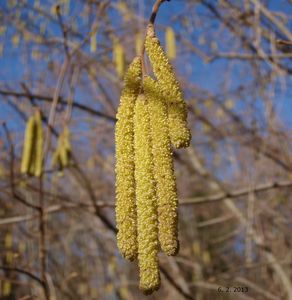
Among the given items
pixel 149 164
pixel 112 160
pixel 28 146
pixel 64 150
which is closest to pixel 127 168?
pixel 149 164

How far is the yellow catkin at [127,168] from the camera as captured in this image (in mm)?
702

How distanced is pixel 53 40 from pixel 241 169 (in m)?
2.66

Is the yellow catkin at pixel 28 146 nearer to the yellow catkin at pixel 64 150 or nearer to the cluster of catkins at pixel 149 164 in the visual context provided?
the yellow catkin at pixel 64 150

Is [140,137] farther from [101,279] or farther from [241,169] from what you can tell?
[101,279]

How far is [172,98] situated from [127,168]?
0.45 ft

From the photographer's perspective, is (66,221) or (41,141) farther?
(66,221)

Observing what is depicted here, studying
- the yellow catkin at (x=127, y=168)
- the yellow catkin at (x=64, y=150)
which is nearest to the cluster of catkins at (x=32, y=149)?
the yellow catkin at (x=64, y=150)

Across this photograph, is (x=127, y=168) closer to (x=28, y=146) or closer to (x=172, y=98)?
(x=172, y=98)

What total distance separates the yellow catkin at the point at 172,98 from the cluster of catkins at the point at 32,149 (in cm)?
96

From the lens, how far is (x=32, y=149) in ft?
5.29

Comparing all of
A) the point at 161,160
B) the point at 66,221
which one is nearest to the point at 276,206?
the point at 66,221

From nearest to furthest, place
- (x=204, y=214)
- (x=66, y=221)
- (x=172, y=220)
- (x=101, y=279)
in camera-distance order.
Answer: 1. (x=172, y=220)
2. (x=101, y=279)
3. (x=66, y=221)
4. (x=204, y=214)

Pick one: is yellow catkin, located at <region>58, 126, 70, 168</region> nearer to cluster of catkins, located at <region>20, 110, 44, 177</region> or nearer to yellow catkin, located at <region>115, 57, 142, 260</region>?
cluster of catkins, located at <region>20, 110, 44, 177</region>

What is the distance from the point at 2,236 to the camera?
13.7 ft
